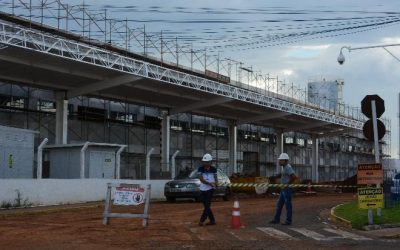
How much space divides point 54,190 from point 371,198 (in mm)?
14801

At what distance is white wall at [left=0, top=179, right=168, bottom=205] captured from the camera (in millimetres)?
23047

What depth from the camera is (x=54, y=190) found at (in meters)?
25.5

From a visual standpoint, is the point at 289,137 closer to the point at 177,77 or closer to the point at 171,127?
the point at 171,127

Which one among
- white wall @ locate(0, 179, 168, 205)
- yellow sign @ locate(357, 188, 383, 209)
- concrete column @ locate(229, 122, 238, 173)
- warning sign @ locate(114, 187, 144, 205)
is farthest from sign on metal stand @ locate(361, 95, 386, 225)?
concrete column @ locate(229, 122, 238, 173)

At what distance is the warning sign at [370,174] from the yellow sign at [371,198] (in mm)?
243

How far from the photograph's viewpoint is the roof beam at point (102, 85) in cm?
3359

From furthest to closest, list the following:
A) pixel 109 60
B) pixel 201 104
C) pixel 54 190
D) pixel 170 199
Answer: pixel 201 104
pixel 109 60
pixel 170 199
pixel 54 190

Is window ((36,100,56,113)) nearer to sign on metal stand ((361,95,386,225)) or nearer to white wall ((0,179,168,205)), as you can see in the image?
white wall ((0,179,168,205))

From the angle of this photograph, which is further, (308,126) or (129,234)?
(308,126)

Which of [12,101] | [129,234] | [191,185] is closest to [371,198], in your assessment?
[129,234]

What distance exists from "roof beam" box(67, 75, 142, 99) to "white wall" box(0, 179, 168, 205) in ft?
22.2

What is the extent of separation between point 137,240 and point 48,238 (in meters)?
1.96

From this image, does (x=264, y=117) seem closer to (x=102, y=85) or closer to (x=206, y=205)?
(x=102, y=85)

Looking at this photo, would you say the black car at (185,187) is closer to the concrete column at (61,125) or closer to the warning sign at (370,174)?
the concrete column at (61,125)
